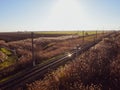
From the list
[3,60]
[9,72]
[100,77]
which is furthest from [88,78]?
[3,60]

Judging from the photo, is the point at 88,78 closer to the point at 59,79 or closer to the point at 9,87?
the point at 59,79

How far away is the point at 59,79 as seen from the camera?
11.8 m

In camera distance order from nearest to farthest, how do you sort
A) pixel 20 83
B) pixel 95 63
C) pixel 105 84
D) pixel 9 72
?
pixel 105 84 → pixel 20 83 → pixel 95 63 → pixel 9 72

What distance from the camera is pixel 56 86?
10828 mm

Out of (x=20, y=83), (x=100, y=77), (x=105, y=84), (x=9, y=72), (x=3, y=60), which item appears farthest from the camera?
(x=3, y=60)

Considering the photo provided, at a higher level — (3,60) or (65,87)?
(65,87)

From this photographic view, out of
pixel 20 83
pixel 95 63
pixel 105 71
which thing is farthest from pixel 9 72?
pixel 105 71

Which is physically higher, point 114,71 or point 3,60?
point 114,71

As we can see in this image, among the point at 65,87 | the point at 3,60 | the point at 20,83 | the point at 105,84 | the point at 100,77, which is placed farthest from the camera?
the point at 3,60

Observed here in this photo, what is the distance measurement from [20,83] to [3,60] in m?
15.0

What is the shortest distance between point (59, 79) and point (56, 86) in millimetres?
972

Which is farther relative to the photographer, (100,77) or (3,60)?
(3,60)

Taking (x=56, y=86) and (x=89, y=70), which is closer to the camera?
(x=56, y=86)

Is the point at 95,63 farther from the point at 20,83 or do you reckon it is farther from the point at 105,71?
the point at 20,83
